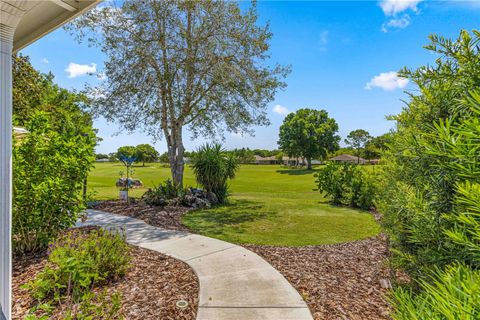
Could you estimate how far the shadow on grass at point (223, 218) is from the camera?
625cm

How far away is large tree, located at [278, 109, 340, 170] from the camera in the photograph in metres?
40.7

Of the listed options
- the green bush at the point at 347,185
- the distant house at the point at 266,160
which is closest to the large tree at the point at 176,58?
the green bush at the point at 347,185

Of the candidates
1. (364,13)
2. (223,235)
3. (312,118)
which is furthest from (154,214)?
(312,118)

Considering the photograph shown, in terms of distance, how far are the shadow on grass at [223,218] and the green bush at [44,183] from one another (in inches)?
110

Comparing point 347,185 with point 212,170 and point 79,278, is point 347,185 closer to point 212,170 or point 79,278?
point 212,170

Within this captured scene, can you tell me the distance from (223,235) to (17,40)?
4.59 m

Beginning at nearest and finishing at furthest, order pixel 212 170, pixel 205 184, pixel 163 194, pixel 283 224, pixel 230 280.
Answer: pixel 230 280 < pixel 283 224 < pixel 163 194 < pixel 212 170 < pixel 205 184

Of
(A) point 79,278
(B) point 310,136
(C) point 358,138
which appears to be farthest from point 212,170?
(C) point 358,138

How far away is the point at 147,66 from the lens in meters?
9.59

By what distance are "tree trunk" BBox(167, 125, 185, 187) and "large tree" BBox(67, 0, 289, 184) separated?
42 millimetres

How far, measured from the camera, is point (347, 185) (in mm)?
10047

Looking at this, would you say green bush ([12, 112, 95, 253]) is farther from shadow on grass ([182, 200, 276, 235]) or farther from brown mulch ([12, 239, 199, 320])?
shadow on grass ([182, 200, 276, 235])

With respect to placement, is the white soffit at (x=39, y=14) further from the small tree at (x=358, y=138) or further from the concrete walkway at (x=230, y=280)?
the small tree at (x=358, y=138)

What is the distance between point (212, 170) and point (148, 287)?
711 centimetres
